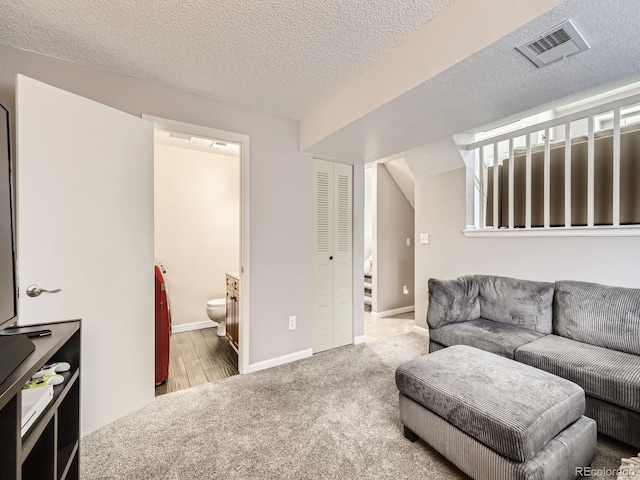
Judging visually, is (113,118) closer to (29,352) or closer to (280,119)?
(280,119)

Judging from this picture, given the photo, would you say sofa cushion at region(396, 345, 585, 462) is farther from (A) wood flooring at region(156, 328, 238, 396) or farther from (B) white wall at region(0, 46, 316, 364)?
(A) wood flooring at region(156, 328, 238, 396)

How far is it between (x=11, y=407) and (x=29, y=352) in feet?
0.97

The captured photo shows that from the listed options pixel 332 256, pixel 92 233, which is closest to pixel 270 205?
pixel 332 256

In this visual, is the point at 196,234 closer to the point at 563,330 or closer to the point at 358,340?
the point at 358,340

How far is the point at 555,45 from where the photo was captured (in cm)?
131

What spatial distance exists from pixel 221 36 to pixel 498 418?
7.85ft

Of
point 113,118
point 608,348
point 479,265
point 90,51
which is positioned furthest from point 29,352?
point 479,265

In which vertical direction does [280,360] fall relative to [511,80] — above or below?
below

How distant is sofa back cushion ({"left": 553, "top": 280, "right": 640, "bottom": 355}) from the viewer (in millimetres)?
1903

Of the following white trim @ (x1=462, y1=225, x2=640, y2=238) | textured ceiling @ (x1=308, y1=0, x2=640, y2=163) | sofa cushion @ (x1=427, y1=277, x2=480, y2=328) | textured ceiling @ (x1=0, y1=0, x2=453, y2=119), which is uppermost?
textured ceiling @ (x1=0, y1=0, x2=453, y2=119)

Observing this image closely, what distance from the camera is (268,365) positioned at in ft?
8.77

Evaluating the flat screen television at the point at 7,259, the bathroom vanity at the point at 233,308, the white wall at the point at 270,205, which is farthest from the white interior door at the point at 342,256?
the flat screen television at the point at 7,259

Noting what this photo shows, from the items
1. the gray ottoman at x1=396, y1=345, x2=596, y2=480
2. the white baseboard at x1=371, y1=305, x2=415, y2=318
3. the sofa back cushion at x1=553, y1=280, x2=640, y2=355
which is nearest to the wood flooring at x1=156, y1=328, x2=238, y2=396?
the gray ottoman at x1=396, y1=345, x2=596, y2=480

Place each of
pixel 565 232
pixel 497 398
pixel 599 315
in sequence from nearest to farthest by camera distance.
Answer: pixel 497 398, pixel 599 315, pixel 565 232
